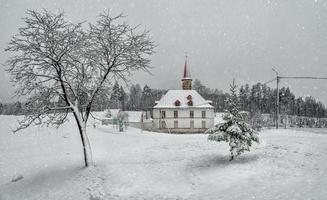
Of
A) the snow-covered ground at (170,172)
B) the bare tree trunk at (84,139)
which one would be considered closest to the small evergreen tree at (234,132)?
the snow-covered ground at (170,172)

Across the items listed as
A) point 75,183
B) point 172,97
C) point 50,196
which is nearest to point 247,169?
point 75,183

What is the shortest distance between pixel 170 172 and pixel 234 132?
4645mm

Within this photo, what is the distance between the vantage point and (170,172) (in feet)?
57.0

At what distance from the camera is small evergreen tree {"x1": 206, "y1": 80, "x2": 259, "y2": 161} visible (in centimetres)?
1762

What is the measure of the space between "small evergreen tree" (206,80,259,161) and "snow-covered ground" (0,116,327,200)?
→ 0.98m

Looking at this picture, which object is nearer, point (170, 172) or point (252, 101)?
point (170, 172)

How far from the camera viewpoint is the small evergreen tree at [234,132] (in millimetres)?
17625

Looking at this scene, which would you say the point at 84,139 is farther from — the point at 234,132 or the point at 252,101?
the point at 252,101

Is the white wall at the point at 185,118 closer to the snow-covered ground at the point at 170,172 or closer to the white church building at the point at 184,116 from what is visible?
the white church building at the point at 184,116

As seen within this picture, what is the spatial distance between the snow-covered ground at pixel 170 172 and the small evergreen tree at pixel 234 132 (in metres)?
0.98

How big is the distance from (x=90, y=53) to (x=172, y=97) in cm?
4069

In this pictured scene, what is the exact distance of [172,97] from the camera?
5841 cm

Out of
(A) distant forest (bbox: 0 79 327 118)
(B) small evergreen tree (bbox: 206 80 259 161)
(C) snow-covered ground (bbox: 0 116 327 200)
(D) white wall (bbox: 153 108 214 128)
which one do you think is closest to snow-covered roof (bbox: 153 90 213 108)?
(D) white wall (bbox: 153 108 214 128)

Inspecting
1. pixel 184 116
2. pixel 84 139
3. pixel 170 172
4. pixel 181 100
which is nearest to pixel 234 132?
pixel 170 172
